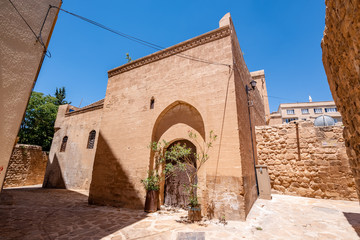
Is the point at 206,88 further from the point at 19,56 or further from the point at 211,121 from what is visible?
→ the point at 19,56

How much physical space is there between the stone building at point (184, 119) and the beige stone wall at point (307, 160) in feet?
5.74

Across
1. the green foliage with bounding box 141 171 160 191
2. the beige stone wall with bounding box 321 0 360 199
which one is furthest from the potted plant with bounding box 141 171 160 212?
the beige stone wall with bounding box 321 0 360 199

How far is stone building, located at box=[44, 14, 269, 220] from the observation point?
15.4ft

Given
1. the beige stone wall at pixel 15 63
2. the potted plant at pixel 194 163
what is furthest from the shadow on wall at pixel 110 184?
the beige stone wall at pixel 15 63

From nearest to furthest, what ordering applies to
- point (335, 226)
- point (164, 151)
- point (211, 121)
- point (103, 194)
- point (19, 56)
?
point (19, 56) < point (335, 226) < point (211, 121) < point (164, 151) < point (103, 194)

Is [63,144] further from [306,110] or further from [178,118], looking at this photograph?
[306,110]

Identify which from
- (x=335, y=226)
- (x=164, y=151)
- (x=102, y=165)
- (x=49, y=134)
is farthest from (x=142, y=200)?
(x=49, y=134)

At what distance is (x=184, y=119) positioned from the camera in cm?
586

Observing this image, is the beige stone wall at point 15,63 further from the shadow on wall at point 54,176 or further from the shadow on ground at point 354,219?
the shadow on wall at point 54,176

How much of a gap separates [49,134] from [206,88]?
21.3 metres

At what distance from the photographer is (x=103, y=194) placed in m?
6.48

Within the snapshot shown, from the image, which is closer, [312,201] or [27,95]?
[27,95]

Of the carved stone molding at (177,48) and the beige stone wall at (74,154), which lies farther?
the beige stone wall at (74,154)

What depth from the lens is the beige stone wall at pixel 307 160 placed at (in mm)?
6344
